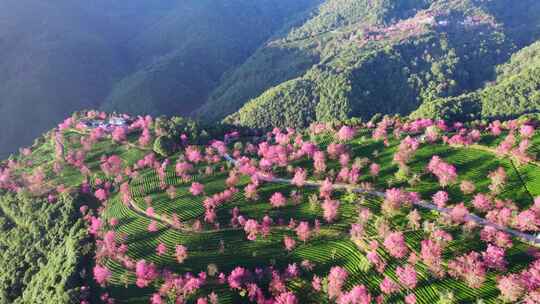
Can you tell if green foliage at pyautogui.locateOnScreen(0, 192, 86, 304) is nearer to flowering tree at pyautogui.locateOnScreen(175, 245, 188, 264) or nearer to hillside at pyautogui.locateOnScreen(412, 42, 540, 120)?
flowering tree at pyautogui.locateOnScreen(175, 245, 188, 264)

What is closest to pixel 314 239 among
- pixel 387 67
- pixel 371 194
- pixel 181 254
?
pixel 371 194

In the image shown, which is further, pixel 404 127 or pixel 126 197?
pixel 404 127

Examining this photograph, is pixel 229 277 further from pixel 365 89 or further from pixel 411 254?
pixel 365 89

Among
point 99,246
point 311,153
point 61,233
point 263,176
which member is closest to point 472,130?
point 311,153

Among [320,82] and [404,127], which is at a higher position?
[320,82]

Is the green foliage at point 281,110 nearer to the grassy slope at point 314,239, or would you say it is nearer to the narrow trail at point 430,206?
the narrow trail at point 430,206

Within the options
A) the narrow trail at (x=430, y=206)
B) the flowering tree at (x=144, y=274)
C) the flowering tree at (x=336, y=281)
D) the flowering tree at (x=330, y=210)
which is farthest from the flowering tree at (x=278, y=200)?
the flowering tree at (x=144, y=274)

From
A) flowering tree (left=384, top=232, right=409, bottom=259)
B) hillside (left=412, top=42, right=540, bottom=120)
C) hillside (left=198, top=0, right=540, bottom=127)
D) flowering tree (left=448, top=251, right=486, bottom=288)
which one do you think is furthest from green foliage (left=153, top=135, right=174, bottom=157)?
hillside (left=412, top=42, right=540, bottom=120)

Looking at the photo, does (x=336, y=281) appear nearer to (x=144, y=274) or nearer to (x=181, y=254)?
(x=181, y=254)
